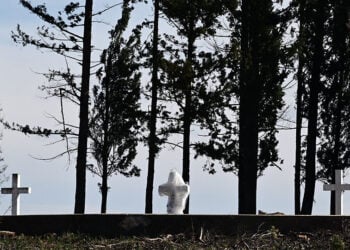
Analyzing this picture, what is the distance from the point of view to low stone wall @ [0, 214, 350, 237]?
410 inches

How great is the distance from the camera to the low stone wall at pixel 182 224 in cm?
1041

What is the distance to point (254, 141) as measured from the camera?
2169 cm

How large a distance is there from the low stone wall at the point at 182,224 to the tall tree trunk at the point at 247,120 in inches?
413

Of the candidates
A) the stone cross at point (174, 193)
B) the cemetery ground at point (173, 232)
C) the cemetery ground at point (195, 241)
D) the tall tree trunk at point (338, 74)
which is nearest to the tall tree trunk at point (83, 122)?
the tall tree trunk at point (338, 74)

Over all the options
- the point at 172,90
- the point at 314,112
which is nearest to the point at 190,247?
the point at 172,90

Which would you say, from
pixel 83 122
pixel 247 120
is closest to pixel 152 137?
pixel 83 122

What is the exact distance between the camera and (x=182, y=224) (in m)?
10.5

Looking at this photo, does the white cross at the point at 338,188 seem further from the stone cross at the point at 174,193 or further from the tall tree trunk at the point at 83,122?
the tall tree trunk at the point at 83,122

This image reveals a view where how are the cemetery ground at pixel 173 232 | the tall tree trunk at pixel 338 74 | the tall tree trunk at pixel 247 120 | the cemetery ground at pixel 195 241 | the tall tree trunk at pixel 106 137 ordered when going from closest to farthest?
1. the cemetery ground at pixel 195 241
2. the cemetery ground at pixel 173 232
3. the tall tree trunk at pixel 247 120
4. the tall tree trunk at pixel 106 137
5. the tall tree trunk at pixel 338 74

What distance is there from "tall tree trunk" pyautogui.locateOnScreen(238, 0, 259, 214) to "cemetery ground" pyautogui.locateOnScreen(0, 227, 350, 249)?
10.8m

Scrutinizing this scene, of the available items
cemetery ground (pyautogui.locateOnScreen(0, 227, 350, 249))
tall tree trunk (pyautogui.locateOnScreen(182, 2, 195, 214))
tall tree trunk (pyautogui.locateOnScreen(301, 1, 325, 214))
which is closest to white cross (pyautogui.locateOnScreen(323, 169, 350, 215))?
tall tree trunk (pyautogui.locateOnScreen(182, 2, 195, 214))

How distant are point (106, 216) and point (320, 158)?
16.3m

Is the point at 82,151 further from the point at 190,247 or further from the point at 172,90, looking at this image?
the point at 190,247

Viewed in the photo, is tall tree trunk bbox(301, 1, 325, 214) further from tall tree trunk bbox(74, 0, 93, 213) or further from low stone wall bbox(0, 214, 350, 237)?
low stone wall bbox(0, 214, 350, 237)
